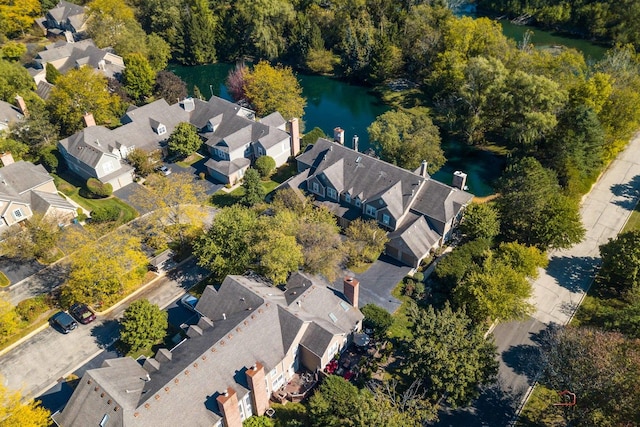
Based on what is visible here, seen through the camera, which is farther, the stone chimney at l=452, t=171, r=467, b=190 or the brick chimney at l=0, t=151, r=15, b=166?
the brick chimney at l=0, t=151, r=15, b=166

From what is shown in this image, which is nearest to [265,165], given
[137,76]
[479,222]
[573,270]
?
[479,222]

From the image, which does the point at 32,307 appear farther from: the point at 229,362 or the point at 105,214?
the point at 229,362

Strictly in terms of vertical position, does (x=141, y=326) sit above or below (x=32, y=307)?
above

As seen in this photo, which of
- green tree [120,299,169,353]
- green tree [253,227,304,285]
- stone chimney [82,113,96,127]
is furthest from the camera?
stone chimney [82,113,96,127]

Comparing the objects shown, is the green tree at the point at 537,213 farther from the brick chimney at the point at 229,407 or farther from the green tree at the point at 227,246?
the brick chimney at the point at 229,407

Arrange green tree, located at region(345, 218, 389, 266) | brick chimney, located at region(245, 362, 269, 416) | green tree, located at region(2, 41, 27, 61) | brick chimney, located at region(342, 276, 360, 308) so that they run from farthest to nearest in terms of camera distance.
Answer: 1. green tree, located at region(2, 41, 27, 61)
2. green tree, located at region(345, 218, 389, 266)
3. brick chimney, located at region(342, 276, 360, 308)
4. brick chimney, located at region(245, 362, 269, 416)

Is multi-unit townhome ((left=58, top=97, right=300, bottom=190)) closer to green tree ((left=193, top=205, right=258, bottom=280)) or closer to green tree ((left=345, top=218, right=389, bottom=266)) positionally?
green tree ((left=193, top=205, right=258, bottom=280))

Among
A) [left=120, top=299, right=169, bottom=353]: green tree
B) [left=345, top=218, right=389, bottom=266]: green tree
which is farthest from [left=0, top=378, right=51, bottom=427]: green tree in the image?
[left=345, top=218, right=389, bottom=266]: green tree
